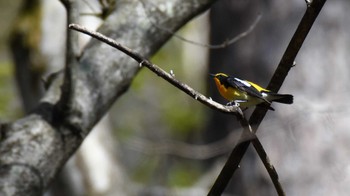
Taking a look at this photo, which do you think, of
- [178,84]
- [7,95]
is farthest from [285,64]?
[7,95]

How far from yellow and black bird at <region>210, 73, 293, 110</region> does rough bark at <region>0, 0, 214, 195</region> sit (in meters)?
0.95

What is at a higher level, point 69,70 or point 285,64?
point 285,64

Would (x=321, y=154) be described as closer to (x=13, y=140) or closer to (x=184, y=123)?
(x=13, y=140)

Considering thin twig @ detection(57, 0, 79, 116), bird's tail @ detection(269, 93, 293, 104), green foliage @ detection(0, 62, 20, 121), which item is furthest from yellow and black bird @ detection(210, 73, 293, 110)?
green foliage @ detection(0, 62, 20, 121)

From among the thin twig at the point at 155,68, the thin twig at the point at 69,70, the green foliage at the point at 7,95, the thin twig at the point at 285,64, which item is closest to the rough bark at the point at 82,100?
the thin twig at the point at 69,70

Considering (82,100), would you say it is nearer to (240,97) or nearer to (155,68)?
(240,97)

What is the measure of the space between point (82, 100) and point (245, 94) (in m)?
1.05

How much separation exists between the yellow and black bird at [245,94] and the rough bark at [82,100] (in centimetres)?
95

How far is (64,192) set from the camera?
679cm

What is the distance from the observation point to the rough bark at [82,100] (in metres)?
2.55

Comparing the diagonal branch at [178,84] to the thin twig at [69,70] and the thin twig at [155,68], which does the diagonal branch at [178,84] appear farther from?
the thin twig at [69,70]

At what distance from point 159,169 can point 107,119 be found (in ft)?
2.87

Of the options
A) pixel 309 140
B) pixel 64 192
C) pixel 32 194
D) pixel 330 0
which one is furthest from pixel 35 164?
pixel 64 192

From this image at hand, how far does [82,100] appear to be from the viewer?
2754 mm
